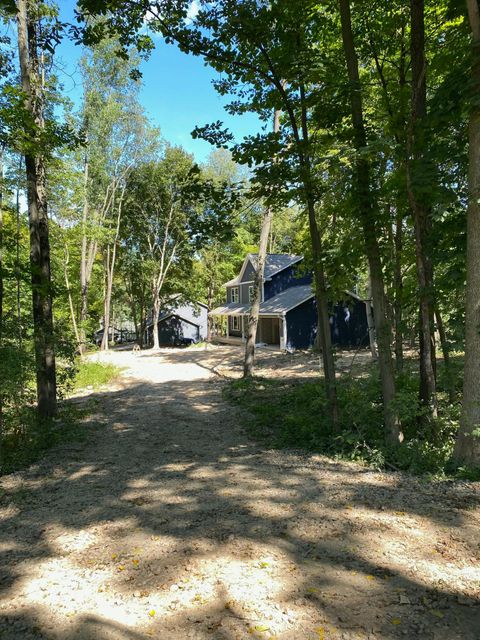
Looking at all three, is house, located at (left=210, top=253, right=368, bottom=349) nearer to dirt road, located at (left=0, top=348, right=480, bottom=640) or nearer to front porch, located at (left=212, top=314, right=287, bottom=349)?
front porch, located at (left=212, top=314, right=287, bottom=349)

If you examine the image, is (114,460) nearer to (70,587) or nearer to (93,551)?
(93,551)

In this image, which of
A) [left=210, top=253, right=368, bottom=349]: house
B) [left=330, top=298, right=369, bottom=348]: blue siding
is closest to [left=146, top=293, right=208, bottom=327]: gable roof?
[left=210, top=253, right=368, bottom=349]: house

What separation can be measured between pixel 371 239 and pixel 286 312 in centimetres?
1756

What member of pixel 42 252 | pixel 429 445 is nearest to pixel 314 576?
pixel 429 445

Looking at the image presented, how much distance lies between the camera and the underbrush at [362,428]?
6.09m

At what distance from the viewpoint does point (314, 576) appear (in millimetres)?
3199

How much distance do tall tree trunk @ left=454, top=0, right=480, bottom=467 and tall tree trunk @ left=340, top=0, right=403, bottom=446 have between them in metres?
1.31

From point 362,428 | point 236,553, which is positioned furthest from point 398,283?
point 236,553

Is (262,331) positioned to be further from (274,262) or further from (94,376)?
(94,376)

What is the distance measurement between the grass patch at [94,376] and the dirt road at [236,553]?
10.2 metres

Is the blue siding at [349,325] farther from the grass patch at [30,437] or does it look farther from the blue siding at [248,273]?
the grass patch at [30,437]

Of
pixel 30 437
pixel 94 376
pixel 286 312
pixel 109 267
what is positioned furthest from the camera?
pixel 109 267

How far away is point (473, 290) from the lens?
509 centimetres

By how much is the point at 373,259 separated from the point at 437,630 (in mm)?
5216
